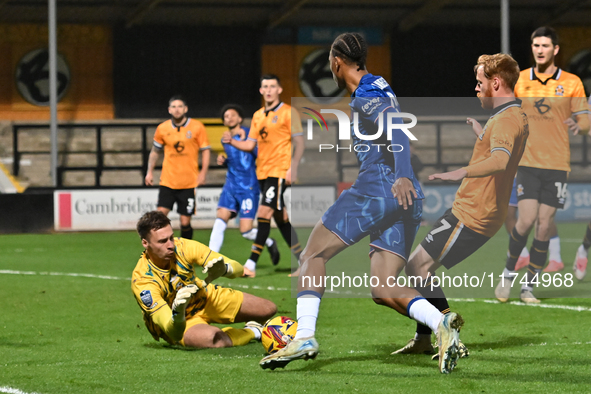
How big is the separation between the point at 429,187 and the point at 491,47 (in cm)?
2279

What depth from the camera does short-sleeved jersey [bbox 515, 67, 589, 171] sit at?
7.24 metres

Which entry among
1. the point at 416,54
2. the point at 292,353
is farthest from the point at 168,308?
the point at 416,54

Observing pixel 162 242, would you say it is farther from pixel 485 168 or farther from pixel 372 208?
pixel 485 168

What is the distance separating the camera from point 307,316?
4.84 m

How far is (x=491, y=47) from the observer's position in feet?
92.6

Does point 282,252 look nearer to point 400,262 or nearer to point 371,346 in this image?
point 371,346

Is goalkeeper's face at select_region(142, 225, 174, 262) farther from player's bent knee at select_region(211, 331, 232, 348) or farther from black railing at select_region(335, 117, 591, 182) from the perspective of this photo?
black railing at select_region(335, 117, 591, 182)

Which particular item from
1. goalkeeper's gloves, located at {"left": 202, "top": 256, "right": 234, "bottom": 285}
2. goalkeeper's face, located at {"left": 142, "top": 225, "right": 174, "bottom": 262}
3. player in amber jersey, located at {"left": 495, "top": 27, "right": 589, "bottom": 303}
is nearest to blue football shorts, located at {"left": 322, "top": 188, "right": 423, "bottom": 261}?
goalkeeper's gloves, located at {"left": 202, "top": 256, "right": 234, "bottom": 285}

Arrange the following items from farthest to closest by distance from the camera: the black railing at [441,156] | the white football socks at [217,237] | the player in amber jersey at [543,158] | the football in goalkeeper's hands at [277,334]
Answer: the white football socks at [217,237], the player in amber jersey at [543,158], the black railing at [441,156], the football in goalkeeper's hands at [277,334]

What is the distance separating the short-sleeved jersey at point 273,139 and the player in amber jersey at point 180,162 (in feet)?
5.08

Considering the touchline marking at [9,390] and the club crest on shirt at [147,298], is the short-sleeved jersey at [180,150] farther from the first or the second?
the touchline marking at [9,390]

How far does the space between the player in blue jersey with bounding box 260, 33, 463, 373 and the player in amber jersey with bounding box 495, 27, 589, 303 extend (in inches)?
107

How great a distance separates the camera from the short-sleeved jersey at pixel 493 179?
200 inches

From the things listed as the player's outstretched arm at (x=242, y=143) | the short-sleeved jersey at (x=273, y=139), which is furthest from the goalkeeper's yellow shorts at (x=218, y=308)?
the player's outstretched arm at (x=242, y=143)
